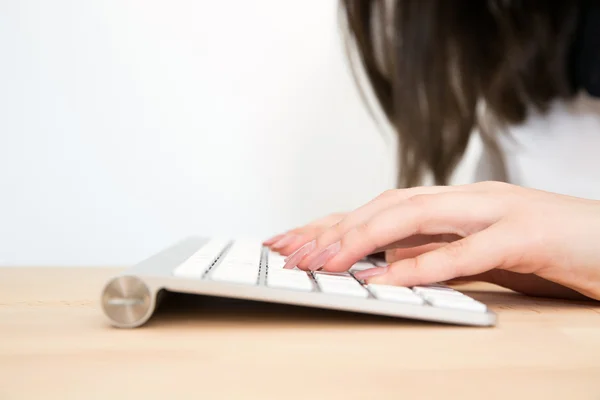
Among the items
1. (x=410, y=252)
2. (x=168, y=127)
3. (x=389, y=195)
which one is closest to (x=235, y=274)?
(x=389, y=195)

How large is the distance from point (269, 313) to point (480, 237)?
205 mm

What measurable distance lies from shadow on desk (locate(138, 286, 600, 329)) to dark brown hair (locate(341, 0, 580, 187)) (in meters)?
0.47

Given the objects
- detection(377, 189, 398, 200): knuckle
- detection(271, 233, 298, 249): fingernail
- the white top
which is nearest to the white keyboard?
detection(377, 189, 398, 200): knuckle

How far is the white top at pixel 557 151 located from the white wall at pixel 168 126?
252 mm

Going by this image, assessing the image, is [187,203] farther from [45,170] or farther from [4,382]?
[4,382]

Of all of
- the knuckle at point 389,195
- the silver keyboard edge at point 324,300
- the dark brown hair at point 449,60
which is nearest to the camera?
the silver keyboard edge at point 324,300

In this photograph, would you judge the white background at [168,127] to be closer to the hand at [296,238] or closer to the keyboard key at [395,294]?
the hand at [296,238]

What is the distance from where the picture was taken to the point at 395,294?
45 cm

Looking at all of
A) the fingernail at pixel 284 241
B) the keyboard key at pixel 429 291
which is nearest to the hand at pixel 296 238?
the fingernail at pixel 284 241

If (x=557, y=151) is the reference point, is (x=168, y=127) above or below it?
above

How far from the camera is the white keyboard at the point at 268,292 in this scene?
40cm

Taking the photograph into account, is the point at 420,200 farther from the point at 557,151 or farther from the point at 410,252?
the point at 557,151

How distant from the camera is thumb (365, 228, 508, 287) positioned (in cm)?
51

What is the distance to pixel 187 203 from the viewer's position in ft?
3.62
